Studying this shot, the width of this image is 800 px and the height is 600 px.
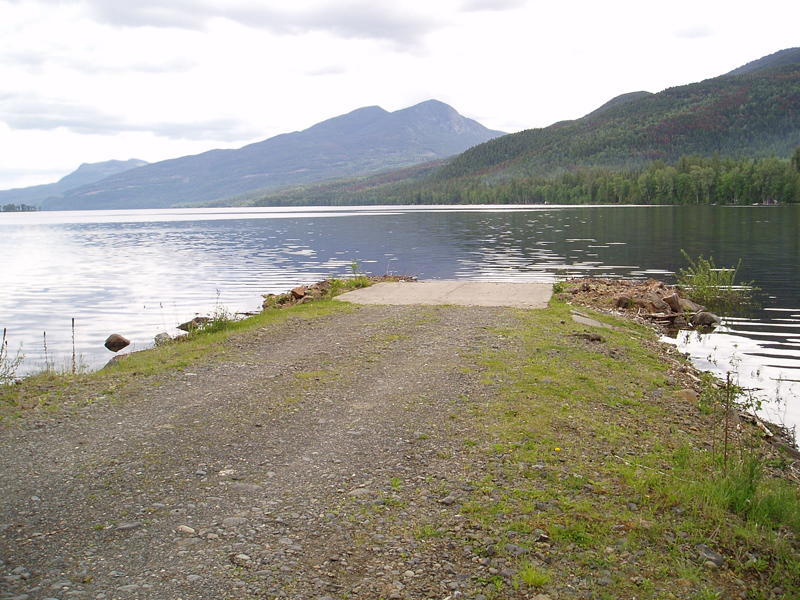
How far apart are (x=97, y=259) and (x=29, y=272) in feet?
23.8

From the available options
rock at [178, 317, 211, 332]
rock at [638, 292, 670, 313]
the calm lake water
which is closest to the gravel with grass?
the calm lake water

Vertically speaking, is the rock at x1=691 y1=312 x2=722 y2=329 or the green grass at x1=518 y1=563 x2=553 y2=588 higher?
the green grass at x1=518 y1=563 x2=553 y2=588

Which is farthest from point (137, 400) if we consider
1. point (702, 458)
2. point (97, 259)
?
point (97, 259)

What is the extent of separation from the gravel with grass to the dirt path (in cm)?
2

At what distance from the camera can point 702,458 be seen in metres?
6.54

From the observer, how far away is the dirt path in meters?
4.34

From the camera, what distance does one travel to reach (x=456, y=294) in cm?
1905

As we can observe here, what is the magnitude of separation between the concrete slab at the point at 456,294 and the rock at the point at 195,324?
416 centimetres

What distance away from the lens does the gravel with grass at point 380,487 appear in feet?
14.4

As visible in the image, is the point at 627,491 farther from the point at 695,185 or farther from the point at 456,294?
the point at 695,185

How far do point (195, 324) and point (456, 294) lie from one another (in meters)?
7.95

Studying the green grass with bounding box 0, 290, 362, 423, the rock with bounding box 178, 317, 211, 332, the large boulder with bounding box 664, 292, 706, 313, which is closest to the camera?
the green grass with bounding box 0, 290, 362, 423

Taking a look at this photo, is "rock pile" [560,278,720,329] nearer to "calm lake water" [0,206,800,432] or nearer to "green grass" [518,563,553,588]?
"calm lake water" [0,206,800,432]

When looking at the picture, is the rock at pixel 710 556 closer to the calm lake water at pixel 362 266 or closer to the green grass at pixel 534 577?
the green grass at pixel 534 577
